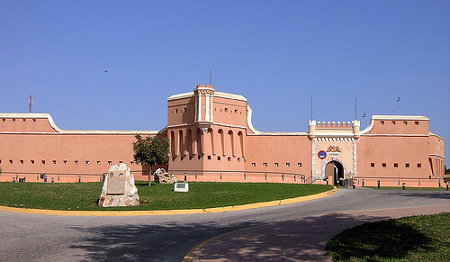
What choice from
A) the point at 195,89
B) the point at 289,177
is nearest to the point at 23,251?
the point at 195,89

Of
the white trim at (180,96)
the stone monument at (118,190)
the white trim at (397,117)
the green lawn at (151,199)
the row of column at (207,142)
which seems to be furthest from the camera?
the white trim at (397,117)

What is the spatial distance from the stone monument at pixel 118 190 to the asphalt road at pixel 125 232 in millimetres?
2812

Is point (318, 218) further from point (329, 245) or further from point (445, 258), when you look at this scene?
point (445, 258)

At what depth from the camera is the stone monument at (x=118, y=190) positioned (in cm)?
2136

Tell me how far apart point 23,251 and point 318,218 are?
29.4ft

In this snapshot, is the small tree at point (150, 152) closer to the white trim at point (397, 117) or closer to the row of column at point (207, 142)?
the row of column at point (207, 142)

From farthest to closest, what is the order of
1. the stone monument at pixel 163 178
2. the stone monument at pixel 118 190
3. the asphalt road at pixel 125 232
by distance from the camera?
the stone monument at pixel 163 178
the stone monument at pixel 118 190
the asphalt road at pixel 125 232

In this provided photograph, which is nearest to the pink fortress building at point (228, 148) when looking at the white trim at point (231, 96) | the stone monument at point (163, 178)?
the white trim at point (231, 96)

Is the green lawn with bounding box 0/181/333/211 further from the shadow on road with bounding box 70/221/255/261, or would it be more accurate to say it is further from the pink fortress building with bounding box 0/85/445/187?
the pink fortress building with bounding box 0/85/445/187

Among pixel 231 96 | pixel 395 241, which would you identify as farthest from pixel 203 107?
pixel 395 241

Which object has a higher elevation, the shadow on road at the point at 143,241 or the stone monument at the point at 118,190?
the stone monument at the point at 118,190

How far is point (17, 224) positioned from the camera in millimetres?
16219

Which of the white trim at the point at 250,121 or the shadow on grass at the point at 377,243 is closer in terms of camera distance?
the shadow on grass at the point at 377,243

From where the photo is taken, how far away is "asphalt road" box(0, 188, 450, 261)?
433 inches
